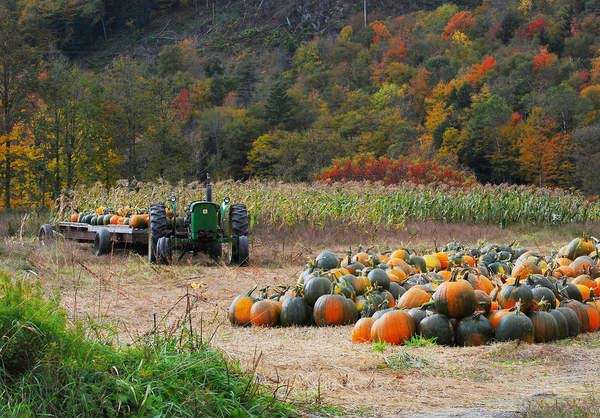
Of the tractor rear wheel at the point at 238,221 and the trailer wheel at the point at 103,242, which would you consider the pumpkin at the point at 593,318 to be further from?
the trailer wheel at the point at 103,242

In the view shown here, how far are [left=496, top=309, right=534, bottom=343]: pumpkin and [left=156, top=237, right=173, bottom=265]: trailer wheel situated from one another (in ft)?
25.5

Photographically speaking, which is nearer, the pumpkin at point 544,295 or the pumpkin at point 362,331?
the pumpkin at point 362,331

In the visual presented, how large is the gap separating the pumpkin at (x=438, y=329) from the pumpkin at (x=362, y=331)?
1.49 feet

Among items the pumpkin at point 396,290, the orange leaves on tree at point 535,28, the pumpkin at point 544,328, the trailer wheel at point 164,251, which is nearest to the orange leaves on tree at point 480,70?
the orange leaves on tree at point 535,28

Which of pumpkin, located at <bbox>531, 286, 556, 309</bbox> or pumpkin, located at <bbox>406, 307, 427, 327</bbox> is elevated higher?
pumpkin, located at <bbox>531, 286, 556, 309</bbox>

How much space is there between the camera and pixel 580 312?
8492 mm

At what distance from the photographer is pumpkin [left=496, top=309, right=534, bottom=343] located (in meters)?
7.71

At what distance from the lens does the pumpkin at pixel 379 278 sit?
923 centimetres

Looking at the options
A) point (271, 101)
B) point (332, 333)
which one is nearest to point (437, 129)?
point (271, 101)

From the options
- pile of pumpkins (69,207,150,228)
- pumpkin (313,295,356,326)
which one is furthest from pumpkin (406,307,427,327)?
pile of pumpkins (69,207,150,228)

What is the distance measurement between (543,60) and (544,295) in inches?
2501

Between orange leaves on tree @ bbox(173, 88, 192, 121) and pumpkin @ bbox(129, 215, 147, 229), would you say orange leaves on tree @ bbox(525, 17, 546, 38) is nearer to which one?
orange leaves on tree @ bbox(173, 88, 192, 121)

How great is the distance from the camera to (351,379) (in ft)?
20.4

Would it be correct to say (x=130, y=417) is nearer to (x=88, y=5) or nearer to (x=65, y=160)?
(x=65, y=160)
